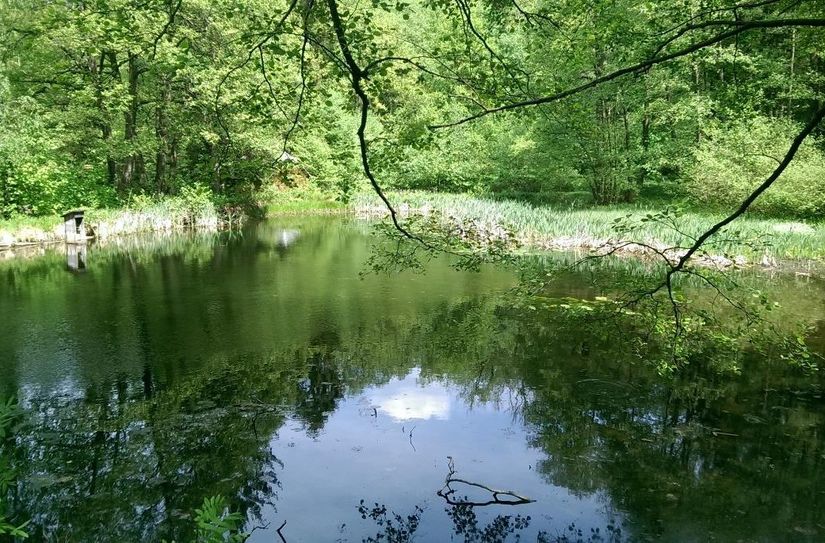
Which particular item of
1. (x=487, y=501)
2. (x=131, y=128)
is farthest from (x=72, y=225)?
(x=487, y=501)

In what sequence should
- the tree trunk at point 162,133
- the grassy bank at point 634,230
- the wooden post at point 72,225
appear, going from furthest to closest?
the tree trunk at point 162,133, the wooden post at point 72,225, the grassy bank at point 634,230

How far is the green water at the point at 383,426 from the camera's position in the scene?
14.1ft

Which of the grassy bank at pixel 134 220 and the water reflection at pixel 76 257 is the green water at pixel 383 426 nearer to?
the water reflection at pixel 76 257

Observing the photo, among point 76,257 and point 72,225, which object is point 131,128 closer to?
point 72,225

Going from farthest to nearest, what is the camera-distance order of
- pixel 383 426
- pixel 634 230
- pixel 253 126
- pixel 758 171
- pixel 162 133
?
pixel 162 133
pixel 758 171
pixel 253 126
pixel 634 230
pixel 383 426

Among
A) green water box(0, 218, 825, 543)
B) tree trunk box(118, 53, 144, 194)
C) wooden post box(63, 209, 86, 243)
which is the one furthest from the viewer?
tree trunk box(118, 53, 144, 194)

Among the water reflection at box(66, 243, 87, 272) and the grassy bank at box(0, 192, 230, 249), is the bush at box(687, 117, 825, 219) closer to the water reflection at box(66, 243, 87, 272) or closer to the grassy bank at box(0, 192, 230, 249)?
the grassy bank at box(0, 192, 230, 249)

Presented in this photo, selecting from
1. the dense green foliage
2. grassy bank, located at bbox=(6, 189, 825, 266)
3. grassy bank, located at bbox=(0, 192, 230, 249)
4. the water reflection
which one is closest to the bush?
the dense green foliage

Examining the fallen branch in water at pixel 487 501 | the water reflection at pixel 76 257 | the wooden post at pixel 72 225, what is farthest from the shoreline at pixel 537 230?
the fallen branch in water at pixel 487 501

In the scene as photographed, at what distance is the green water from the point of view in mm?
4285

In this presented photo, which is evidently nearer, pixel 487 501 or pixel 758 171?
pixel 487 501

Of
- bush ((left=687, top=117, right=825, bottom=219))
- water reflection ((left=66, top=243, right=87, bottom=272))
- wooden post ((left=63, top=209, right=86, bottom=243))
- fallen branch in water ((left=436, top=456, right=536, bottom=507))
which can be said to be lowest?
fallen branch in water ((left=436, top=456, right=536, bottom=507))

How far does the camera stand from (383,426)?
19.2ft

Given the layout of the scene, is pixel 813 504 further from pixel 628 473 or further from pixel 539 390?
pixel 539 390
